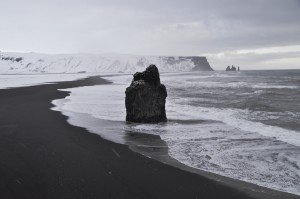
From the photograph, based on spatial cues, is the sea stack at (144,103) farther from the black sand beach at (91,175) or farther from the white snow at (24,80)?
the white snow at (24,80)

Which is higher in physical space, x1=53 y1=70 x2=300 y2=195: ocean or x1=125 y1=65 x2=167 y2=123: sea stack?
x1=125 y1=65 x2=167 y2=123: sea stack

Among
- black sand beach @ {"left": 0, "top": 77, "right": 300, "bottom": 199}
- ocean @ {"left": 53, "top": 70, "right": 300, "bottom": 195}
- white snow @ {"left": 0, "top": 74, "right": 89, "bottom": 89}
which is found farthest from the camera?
white snow @ {"left": 0, "top": 74, "right": 89, "bottom": 89}

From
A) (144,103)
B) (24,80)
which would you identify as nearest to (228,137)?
(144,103)

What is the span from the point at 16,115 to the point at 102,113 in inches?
139

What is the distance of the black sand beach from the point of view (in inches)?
→ 249

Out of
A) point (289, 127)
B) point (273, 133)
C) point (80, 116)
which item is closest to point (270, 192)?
point (273, 133)

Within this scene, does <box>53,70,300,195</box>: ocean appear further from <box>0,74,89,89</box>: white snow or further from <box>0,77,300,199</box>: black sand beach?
<box>0,74,89,89</box>: white snow

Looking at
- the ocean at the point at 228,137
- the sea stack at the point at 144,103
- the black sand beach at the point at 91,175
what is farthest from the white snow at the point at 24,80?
the black sand beach at the point at 91,175

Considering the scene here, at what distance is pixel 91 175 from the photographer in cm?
722

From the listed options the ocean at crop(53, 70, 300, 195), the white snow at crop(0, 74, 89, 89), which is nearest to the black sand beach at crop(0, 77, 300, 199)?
the ocean at crop(53, 70, 300, 195)

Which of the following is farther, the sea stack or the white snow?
the white snow

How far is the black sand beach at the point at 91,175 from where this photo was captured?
6332 mm

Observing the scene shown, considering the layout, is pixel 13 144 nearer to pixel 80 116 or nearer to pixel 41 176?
pixel 41 176

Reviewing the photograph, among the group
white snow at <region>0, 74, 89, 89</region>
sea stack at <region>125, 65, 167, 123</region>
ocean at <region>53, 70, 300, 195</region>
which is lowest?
white snow at <region>0, 74, 89, 89</region>
